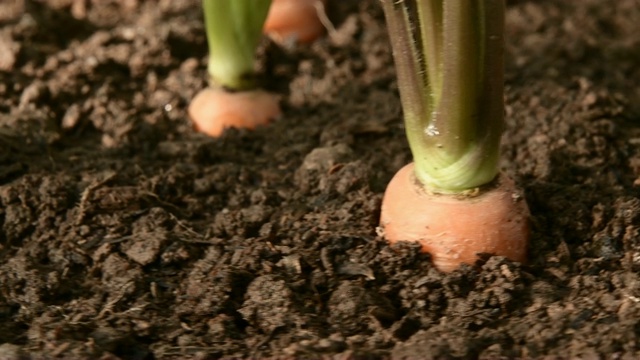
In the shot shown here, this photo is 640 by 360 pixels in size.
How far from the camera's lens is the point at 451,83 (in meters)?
1.31

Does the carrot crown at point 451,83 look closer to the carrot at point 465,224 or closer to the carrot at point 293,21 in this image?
the carrot at point 465,224

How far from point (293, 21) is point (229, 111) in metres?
0.40

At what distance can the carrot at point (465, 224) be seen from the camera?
138cm

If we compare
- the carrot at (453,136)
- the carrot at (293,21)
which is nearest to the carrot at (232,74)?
the carrot at (293,21)

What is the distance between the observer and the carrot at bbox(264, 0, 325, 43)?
7.07 feet

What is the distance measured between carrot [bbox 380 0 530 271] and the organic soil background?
4 centimetres

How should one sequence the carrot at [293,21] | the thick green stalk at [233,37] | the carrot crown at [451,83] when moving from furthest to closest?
the carrot at [293,21] < the thick green stalk at [233,37] < the carrot crown at [451,83]

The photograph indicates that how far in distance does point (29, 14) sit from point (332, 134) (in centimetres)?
82

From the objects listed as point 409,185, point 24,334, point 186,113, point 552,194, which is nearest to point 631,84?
point 552,194

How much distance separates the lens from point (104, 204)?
1.53 metres

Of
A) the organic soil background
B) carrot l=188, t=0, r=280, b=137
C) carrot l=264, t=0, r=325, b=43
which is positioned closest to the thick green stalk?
carrot l=188, t=0, r=280, b=137

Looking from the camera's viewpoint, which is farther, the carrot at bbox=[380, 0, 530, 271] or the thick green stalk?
the thick green stalk

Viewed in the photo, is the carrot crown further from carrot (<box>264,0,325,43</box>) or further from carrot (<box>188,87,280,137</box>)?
carrot (<box>264,0,325,43</box>)

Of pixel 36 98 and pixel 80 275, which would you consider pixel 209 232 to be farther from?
pixel 36 98
